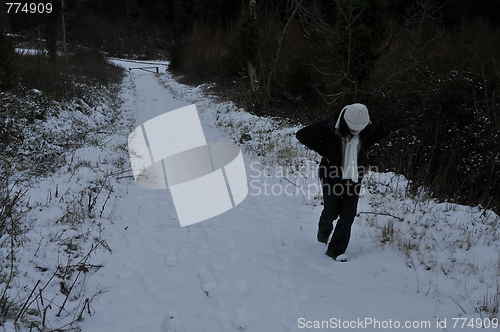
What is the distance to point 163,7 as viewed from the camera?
224 feet

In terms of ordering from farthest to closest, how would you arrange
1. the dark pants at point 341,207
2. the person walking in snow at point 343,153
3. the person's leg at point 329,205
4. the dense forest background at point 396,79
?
1. the dense forest background at point 396,79
2. the person's leg at point 329,205
3. the dark pants at point 341,207
4. the person walking in snow at point 343,153

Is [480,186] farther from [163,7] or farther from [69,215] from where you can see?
[163,7]

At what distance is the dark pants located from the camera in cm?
401

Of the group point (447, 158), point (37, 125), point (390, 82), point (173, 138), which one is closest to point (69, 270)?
point (37, 125)

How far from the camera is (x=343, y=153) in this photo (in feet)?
12.8

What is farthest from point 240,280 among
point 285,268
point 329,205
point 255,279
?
point 329,205

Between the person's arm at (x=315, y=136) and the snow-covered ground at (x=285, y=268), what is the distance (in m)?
1.49

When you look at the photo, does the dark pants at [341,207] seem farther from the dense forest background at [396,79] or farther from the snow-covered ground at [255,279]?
the dense forest background at [396,79]

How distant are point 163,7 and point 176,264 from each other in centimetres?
7527

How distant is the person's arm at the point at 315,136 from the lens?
3900 mm

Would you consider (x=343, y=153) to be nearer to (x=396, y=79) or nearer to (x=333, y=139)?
(x=333, y=139)

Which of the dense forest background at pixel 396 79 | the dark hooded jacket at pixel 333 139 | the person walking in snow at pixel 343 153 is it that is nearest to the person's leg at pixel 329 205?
Answer: the person walking in snow at pixel 343 153

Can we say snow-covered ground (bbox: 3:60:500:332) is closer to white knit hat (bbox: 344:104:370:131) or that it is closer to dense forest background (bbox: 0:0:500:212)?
dense forest background (bbox: 0:0:500:212)

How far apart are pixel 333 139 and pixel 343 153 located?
211 mm
